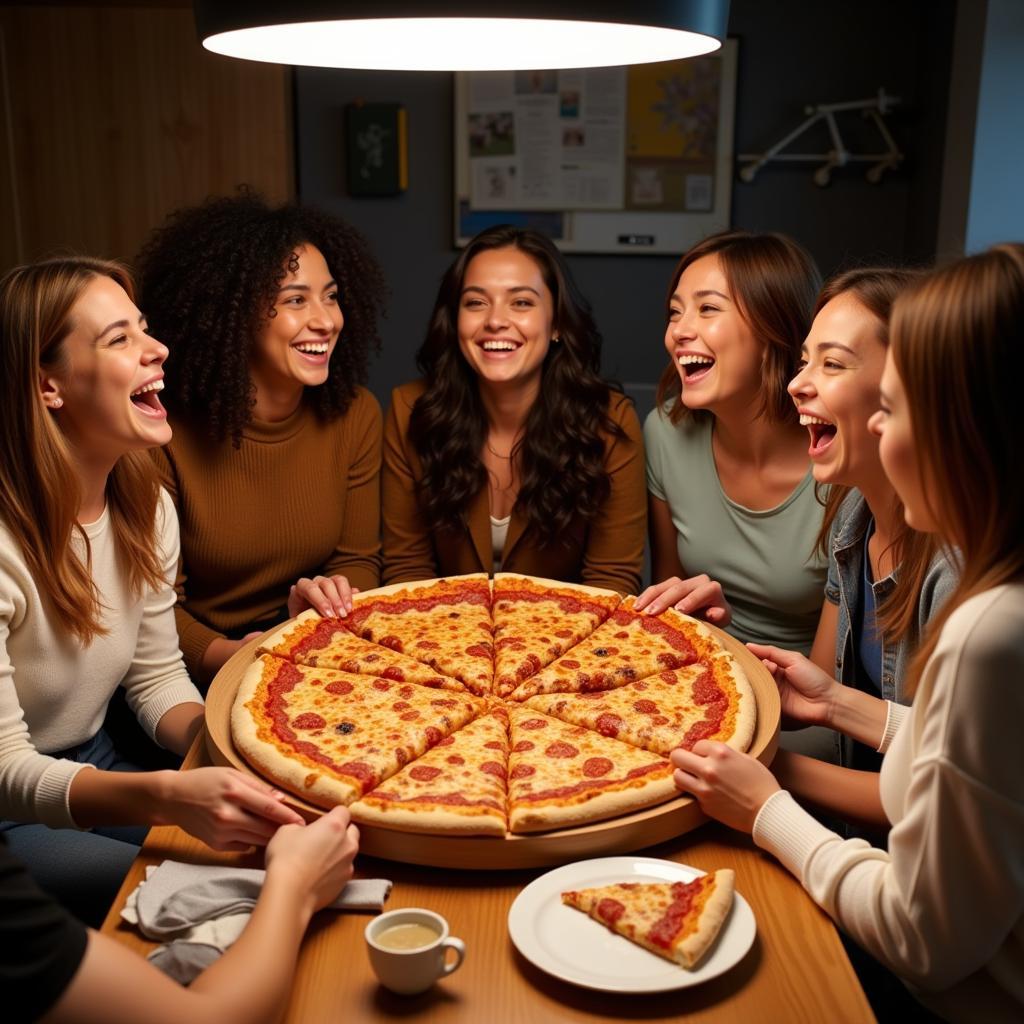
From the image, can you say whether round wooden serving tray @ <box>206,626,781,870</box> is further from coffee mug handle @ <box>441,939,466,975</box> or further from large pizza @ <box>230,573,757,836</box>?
coffee mug handle @ <box>441,939,466,975</box>

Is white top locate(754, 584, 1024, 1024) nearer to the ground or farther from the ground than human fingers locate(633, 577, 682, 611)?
farther from the ground

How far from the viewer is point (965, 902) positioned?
143cm

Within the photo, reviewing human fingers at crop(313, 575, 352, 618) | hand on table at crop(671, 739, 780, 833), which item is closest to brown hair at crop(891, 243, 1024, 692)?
hand on table at crop(671, 739, 780, 833)

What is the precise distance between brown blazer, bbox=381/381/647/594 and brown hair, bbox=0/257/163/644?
1.22 m

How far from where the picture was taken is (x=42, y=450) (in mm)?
2178

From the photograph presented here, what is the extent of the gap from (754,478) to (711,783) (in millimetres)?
1458

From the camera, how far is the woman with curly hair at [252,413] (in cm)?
304

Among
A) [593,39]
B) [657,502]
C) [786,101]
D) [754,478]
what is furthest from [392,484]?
[786,101]

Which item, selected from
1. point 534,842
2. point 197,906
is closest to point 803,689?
point 534,842

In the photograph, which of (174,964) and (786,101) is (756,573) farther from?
(786,101)

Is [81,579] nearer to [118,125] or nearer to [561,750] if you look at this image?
[561,750]

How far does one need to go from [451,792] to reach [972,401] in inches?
40.3

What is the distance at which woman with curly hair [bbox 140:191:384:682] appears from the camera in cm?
304

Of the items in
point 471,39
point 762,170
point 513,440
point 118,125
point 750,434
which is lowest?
point 513,440
